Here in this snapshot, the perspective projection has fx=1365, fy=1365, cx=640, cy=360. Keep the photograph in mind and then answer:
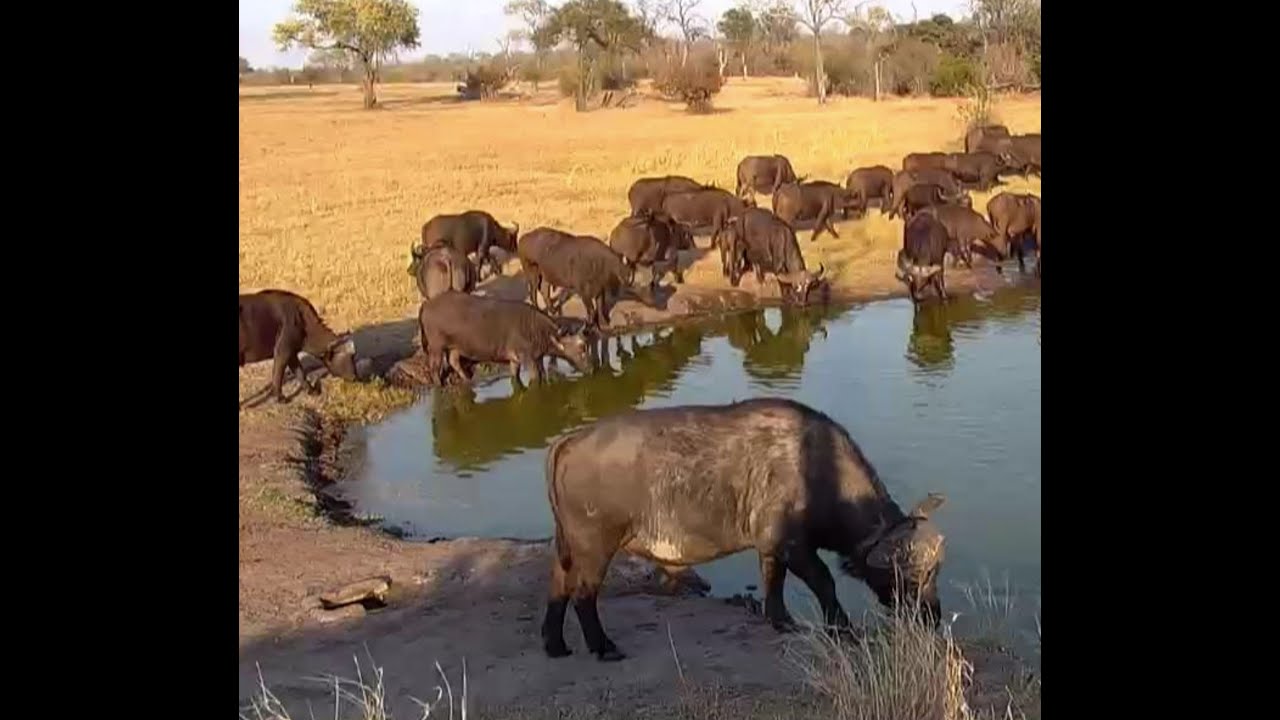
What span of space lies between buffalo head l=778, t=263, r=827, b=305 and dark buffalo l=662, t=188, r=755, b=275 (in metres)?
2.72

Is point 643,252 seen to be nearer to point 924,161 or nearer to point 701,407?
point 924,161

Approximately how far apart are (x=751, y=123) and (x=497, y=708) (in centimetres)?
3865

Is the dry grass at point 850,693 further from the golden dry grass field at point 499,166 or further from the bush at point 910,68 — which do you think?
the bush at point 910,68

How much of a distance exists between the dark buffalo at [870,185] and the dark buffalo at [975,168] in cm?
300

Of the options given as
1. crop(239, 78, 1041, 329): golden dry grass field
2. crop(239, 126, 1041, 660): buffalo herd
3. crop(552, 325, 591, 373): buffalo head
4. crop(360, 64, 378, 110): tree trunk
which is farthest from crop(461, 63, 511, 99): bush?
crop(552, 325, 591, 373): buffalo head

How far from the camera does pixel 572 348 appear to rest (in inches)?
596

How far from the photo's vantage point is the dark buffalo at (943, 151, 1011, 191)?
28.8m

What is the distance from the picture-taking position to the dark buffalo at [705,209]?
22.6 metres

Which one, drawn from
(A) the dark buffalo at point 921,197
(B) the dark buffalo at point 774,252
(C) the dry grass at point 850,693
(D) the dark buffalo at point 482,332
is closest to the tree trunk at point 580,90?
(A) the dark buffalo at point 921,197

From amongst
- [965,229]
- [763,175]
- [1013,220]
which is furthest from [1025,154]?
[965,229]

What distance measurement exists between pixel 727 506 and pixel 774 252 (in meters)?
12.7

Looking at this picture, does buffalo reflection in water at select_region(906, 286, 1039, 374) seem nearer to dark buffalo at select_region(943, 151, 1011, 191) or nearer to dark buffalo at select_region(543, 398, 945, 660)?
dark buffalo at select_region(543, 398, 945, 660)
